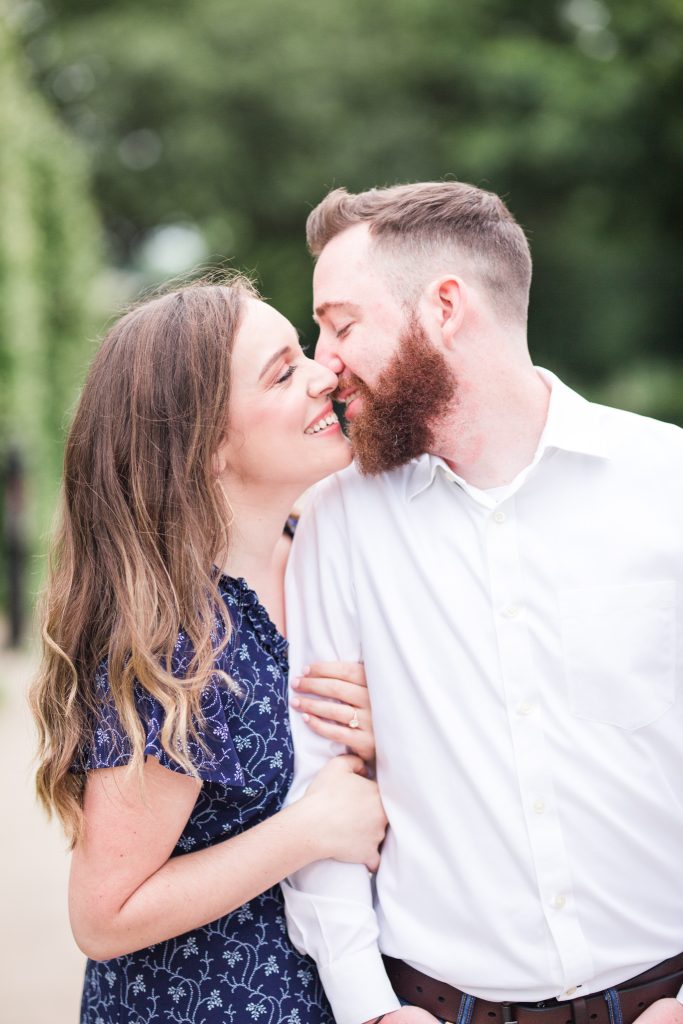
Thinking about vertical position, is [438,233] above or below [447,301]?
above

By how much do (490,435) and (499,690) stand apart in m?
0.67

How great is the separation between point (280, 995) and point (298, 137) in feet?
75.7

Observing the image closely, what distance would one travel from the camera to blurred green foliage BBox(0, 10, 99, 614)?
8.71 metres

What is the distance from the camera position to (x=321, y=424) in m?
2.54

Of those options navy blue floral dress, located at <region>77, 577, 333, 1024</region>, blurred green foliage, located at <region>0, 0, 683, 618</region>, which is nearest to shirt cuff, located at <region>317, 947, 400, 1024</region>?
navy blue floral dress, located at <region>77, 577, 333, 1024</region>

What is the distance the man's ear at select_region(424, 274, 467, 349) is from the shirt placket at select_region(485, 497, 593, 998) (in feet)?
2.22

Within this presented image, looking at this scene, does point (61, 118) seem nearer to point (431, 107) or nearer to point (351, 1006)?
point (431, 107)

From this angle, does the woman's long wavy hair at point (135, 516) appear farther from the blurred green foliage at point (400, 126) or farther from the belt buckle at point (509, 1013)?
the blurred green foliage at point (400, 126)

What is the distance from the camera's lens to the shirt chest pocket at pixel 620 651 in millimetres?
2191

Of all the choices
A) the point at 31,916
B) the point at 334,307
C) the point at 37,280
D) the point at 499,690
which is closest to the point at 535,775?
the point at 499,690

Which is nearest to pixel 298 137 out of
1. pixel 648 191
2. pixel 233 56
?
pixel 233 56

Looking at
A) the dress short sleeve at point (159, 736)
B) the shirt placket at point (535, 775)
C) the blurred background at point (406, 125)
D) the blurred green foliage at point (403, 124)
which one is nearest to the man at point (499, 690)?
the shirt placket at point (535, 775)

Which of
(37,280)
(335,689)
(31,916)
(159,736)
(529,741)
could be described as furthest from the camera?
(37,280)

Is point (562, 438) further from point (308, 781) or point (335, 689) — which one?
point (308, 781)
